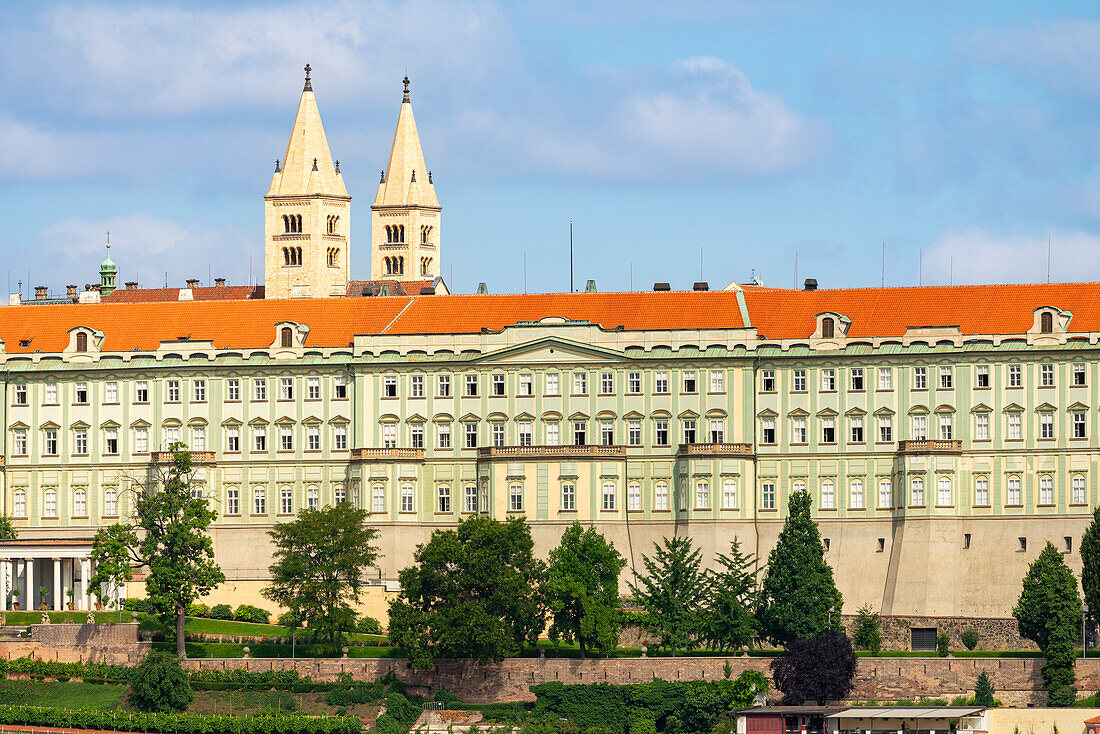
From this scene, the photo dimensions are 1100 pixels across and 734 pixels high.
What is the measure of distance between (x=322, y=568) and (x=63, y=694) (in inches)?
668

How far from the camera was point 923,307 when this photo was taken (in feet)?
577

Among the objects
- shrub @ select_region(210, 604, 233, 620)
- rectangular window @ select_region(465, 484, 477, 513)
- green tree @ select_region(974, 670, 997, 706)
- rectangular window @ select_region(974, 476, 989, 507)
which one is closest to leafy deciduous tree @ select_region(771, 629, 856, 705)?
green tree @ select_region(974, 670, 997, 706)

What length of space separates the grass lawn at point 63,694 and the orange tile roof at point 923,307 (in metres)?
49.1

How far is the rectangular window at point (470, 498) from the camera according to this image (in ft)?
575

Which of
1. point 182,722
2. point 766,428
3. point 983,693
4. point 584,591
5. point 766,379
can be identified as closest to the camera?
point 983,693

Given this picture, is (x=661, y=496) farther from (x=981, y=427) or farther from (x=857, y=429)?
(x=981, y=427)

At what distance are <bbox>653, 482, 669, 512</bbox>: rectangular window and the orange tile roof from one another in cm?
1202

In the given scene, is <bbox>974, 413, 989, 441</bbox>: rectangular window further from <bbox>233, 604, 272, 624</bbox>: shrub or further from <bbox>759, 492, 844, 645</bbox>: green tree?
<bbox>233, 604, 272, 624</bbox>: shrub

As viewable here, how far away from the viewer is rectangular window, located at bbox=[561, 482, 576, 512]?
6777 inches

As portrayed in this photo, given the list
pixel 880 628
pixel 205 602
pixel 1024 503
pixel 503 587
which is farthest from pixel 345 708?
pixel 1024 503

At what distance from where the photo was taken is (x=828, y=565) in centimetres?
16512

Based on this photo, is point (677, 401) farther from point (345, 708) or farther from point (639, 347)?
point (345, 708)

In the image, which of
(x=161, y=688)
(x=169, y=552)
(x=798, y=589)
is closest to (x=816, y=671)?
(x=798, y=589)

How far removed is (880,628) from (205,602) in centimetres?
4239
